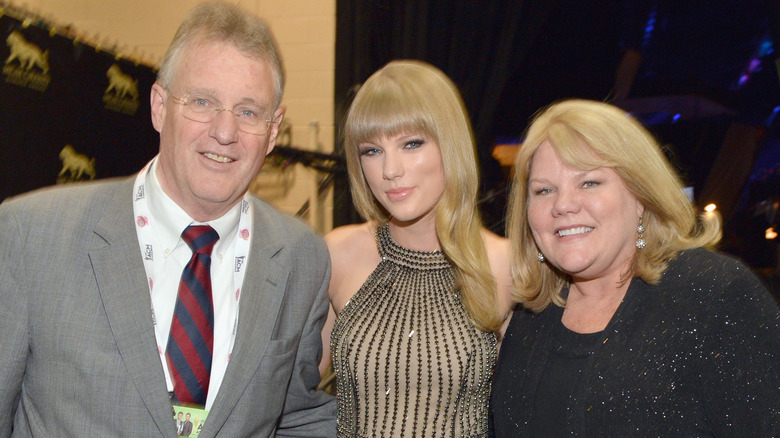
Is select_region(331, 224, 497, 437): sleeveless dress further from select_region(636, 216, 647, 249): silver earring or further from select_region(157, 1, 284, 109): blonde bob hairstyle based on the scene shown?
select_region(157, 1, 284, 109): blonde bob hairstyle

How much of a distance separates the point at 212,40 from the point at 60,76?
6.88ft

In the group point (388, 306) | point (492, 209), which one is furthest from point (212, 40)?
point (492, 209)

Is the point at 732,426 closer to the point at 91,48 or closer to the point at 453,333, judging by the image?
the point at 453,333

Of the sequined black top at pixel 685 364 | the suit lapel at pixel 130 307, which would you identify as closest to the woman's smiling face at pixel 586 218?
the sequined black top at pixel 685 364

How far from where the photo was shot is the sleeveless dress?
213 centimetres

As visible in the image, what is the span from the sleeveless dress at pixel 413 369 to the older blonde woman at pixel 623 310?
0.55 feet

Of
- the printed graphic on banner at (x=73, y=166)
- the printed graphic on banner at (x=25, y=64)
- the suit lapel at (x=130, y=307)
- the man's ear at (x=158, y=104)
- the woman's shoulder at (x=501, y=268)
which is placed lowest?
the printed graphic on banner at (x=73, y=166)

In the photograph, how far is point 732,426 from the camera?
152 cm

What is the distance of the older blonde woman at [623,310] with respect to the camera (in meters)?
1.56

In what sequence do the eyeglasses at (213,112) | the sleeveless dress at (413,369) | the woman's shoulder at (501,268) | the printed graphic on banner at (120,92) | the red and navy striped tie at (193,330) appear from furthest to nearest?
the printed graphic on banner at (120,92)
the woman's shoulder at (501,268)
the sleeveless dress at (413,369)
the eyeglasses at (213,112)
the red and navy striped tie at (193,330)

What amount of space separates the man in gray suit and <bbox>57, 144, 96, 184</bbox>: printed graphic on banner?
1.89 meters

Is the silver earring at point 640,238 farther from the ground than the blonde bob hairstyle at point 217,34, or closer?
closer

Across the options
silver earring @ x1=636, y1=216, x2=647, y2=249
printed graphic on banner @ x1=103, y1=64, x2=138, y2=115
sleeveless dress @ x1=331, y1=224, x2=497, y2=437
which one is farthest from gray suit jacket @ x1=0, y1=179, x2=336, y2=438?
printed graphic on banner @ x1=103, y1=64, x2=138, y2=115

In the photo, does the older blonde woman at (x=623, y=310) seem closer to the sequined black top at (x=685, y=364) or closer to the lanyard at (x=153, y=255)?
the sequined black top at (x=685, y=364)
